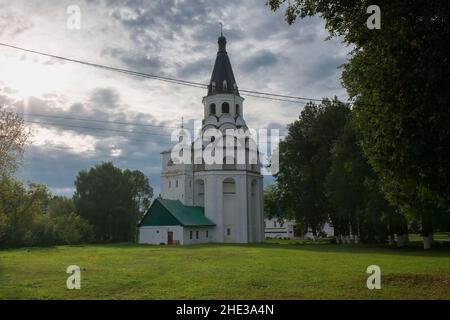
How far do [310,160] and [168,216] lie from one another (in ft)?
58.8

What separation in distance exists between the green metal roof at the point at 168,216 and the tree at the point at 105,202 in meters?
12.7

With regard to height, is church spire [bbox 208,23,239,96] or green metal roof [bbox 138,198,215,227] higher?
church spire [bbox 208,23,239,96]

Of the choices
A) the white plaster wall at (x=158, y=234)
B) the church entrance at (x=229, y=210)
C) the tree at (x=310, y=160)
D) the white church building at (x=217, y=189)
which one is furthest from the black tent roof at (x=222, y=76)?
the white plaster wall at (x=158, y=234)

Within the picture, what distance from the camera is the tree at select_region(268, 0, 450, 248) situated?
14.9 meters

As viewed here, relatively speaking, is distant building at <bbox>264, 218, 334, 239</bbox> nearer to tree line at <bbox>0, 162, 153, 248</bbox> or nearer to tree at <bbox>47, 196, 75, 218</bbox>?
tree line at <bbox>0, 162, 153, 248</bbox>

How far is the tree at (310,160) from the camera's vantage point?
51250 mm

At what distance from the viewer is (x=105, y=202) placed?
226 ft

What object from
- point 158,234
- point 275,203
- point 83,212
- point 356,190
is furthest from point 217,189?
point 356,190

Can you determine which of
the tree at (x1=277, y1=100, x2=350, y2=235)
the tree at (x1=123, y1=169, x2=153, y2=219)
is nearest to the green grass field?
the tree at (x1=277, y1=100, x2=350, y2=235)

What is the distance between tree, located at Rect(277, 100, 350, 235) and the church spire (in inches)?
515

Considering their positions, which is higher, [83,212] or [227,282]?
[83,212]

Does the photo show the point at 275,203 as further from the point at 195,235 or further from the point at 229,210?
the point at 195,235

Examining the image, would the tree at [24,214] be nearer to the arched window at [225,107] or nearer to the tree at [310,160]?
the arched window at [225,107]
